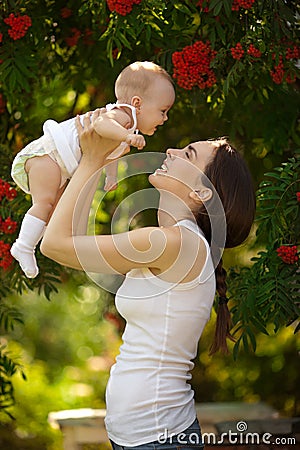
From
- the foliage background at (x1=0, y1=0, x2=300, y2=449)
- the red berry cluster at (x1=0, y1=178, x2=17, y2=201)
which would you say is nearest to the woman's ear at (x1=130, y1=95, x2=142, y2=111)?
the foliage background at (x1=0, y1=0, x2=300, y2=449)

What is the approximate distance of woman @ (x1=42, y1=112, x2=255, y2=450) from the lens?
Answer: 2.19 m

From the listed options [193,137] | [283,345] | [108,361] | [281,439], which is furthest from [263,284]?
[108,361]

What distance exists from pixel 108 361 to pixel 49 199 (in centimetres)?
344

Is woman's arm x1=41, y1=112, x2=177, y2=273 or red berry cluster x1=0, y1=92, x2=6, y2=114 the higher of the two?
woman's arm x1=41, y1=112, x2=177, y2=273

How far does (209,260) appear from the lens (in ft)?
7.59

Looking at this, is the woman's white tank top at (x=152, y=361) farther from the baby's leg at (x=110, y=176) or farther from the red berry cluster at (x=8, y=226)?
the red berry cluster at (x=8, y=226)

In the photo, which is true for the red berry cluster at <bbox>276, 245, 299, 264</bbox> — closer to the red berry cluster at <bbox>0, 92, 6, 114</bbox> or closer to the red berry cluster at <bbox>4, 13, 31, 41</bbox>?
the red berry cluster at <bbox>4, 13, 31, 41</bbox>

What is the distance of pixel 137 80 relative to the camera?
2.66 m

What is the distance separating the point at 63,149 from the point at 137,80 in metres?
0.34

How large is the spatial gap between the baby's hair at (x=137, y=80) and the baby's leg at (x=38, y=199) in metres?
0.33

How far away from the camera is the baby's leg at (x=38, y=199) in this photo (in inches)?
101

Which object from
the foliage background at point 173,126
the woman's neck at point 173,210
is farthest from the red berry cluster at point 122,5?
the woman's neck at point 173,210

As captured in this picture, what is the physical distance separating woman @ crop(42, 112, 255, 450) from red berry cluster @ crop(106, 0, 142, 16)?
1.11 m

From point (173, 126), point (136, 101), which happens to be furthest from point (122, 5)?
point (173, 126)
